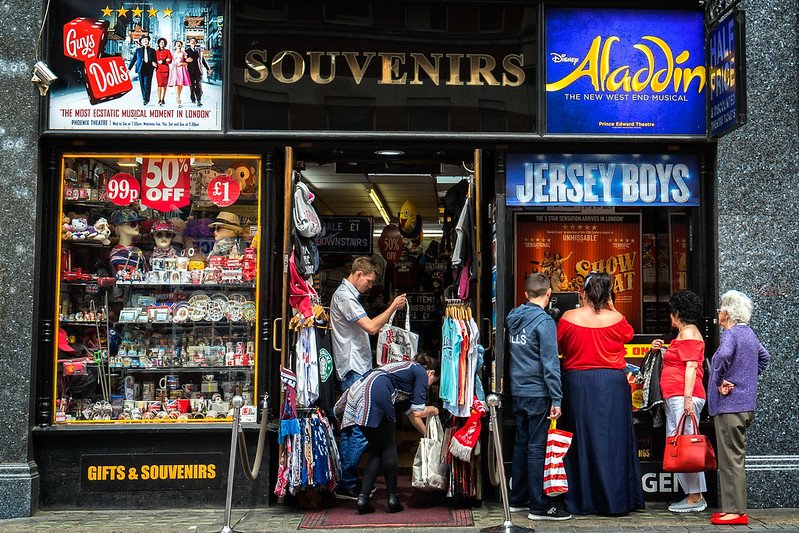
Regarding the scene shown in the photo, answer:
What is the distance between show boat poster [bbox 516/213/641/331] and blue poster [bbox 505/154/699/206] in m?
0.27

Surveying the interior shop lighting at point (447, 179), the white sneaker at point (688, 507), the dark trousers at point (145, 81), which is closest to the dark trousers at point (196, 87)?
the dark trousers at point (145, 81)

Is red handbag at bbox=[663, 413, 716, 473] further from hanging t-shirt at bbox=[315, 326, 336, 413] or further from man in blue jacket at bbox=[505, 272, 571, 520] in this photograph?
hanging t-shirt at bbox=[315, 326, 336, 413]

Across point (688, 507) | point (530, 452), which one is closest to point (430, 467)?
point (530, 452)

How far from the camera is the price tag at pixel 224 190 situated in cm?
795

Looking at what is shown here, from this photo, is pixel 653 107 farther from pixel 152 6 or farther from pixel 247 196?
pixel 152 6

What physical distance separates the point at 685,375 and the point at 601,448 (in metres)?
0.95

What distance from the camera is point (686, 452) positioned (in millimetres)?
6922

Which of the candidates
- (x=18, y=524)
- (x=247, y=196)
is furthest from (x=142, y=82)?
(x=18, y=524)

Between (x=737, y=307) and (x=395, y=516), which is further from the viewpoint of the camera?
(x=395, y=516)

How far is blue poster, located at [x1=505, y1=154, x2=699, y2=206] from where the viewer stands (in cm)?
794

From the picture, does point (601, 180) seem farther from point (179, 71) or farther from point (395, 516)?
point (179, 71)

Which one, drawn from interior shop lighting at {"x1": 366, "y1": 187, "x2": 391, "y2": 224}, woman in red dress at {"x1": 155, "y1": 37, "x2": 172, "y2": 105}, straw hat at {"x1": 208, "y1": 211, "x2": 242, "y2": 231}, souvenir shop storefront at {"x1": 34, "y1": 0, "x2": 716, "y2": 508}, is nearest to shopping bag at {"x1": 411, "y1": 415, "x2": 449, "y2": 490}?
souvenir shop storefront at {"x1": 34, "y1": 0, "x2": 716, "y2": 508}

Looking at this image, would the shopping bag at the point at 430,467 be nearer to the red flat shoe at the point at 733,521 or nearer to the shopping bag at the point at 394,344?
the shopping bag at the point at 394,344

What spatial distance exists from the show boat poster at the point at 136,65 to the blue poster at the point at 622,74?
3.18 meters
